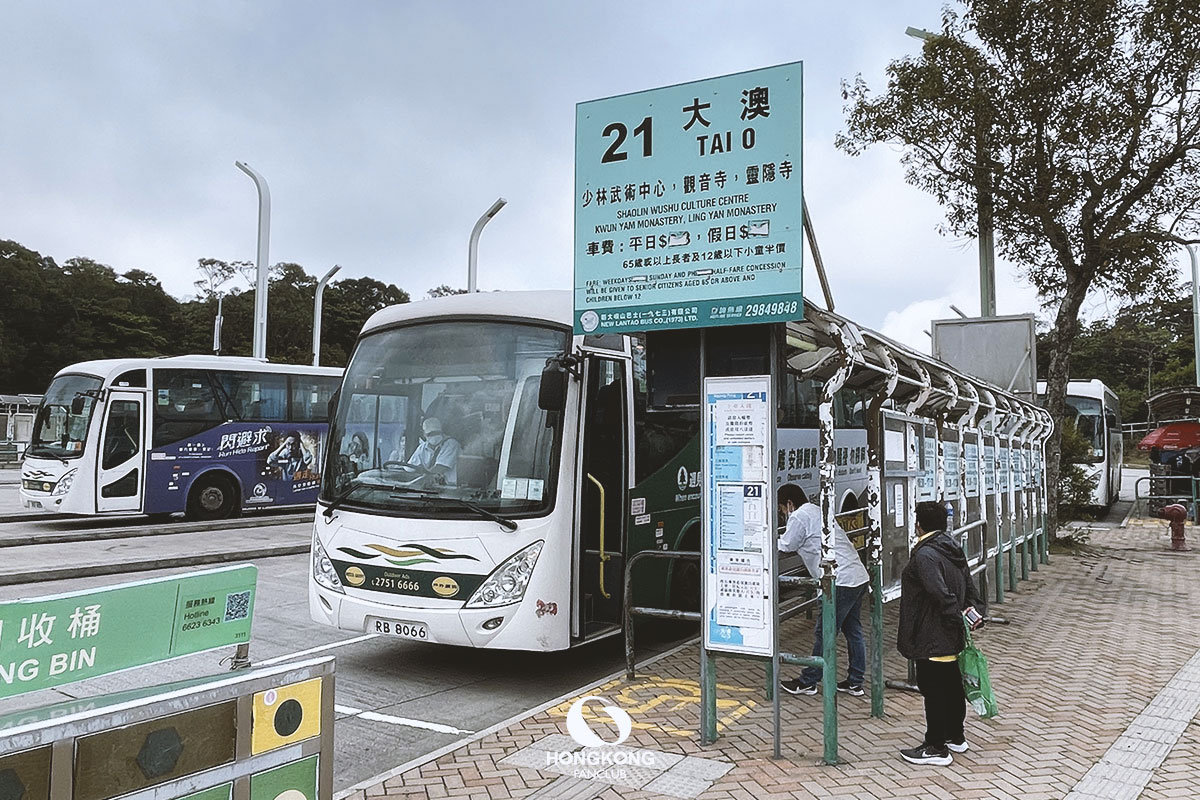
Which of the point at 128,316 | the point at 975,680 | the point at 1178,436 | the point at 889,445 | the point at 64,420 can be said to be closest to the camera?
the point at 975,680

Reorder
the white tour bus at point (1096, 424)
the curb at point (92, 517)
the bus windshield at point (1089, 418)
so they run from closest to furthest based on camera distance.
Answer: the curb at point (92, 517) < the white tour bus at point (1096, 424) < the bus windshield at point (1089, 418)

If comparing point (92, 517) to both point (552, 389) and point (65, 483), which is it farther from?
point (552, 389)

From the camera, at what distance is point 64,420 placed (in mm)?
17688

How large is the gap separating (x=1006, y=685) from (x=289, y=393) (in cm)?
1662

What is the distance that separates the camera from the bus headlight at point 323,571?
743 cm

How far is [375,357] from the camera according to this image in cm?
793

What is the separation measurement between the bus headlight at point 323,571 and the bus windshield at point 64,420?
11841 millimetres

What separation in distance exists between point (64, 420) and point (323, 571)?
41.7 ft

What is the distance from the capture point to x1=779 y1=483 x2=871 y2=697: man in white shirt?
6.71m

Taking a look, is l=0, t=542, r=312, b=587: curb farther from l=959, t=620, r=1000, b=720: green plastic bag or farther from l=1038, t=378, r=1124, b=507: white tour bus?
l=1038, t=378, r=1124, b=507: white tour bus

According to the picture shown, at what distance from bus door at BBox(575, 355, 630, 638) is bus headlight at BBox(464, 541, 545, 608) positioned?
0.50 m

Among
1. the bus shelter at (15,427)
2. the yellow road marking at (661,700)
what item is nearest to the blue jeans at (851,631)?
the yellow road marking at (661,700)

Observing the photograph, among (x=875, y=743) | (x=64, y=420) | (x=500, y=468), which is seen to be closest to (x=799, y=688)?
(x=875, y=743)

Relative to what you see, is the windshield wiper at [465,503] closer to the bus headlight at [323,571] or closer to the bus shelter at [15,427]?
the bus headlight at [323,571]
